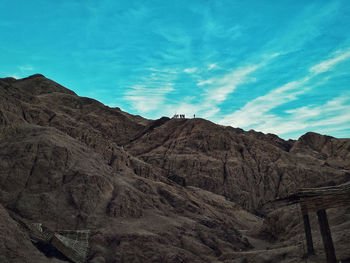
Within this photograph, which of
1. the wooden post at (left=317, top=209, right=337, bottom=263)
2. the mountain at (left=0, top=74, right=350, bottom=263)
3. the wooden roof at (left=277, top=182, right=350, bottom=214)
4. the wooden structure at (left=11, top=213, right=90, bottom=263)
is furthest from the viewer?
the mountain at (left=0, top=74, right=350, bottom=263)

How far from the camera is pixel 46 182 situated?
988 inches

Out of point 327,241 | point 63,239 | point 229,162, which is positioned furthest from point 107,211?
point 229,162

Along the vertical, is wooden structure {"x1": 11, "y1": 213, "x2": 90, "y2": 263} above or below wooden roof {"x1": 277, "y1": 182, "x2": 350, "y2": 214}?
below

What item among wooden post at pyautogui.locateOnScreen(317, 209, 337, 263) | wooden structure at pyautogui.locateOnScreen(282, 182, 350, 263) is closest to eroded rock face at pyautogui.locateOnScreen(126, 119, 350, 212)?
wooden structure at pyautogui.locateOnScreen(282, 182, 350, 263)

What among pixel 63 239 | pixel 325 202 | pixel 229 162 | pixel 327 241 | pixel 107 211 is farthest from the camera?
pixel 229 162

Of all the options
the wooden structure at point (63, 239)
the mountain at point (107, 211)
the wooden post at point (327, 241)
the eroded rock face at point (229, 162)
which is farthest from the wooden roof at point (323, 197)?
the eroded rock face at point (229, 162)

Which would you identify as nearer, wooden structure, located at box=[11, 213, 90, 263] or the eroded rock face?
wooden structure, located at box=[11, 213, 90, 263]

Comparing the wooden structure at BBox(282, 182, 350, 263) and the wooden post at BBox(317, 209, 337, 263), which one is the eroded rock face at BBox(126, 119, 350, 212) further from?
the wooden post at BBox(317, 209, 337, 263)

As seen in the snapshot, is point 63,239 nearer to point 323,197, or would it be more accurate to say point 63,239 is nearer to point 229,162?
point 323,197

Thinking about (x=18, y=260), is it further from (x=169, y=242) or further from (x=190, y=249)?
(x=190, y=249)

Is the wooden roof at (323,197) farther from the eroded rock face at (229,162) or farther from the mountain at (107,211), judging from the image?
the eroded rock face at (229,162)

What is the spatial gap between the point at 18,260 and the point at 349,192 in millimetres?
17014

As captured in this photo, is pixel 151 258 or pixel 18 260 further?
pixel 151 258

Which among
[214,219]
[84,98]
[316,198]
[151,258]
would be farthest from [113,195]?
[84,98]
